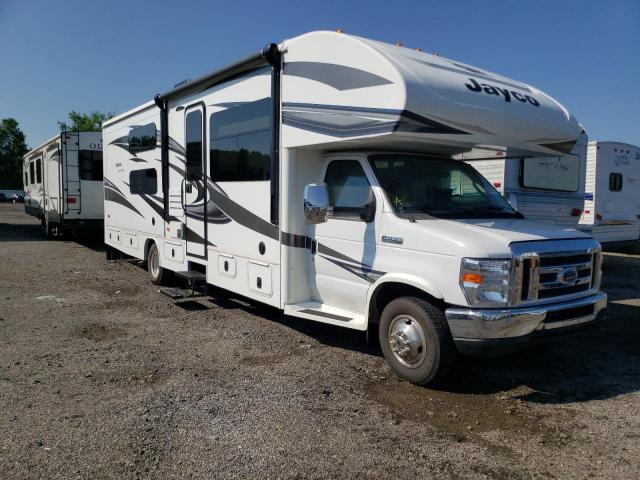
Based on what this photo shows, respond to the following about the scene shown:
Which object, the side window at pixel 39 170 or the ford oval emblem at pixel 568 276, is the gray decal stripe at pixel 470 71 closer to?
the ford oval emblem at pixel 568 276

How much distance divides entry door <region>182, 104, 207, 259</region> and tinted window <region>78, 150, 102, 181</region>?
8.83 m

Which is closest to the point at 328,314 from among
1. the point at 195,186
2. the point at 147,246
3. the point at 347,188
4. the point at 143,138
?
the point at 347,188

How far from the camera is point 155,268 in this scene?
30.5ft

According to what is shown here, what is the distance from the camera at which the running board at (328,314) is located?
205 inches

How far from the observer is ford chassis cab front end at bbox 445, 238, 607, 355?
4207mm

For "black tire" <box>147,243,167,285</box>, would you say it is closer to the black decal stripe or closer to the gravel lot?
the gravel lot

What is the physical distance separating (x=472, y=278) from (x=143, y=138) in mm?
7026

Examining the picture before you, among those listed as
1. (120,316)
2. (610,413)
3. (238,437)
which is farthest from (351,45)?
(120,316)

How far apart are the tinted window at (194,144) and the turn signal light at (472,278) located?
14.6ft

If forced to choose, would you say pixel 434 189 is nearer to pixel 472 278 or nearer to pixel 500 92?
pixel 500 92

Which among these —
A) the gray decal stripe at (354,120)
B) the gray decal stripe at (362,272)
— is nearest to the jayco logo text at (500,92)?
the gray decal stripe at (354,120)

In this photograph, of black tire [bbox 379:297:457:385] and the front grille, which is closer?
the front grille

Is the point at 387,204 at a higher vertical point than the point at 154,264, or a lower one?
higher

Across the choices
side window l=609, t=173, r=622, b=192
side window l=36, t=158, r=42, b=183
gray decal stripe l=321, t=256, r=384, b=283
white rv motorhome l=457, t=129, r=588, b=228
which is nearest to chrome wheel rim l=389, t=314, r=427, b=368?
gray decal stripe l=321, t=256, r=384, b=283
